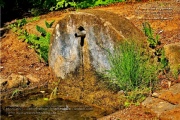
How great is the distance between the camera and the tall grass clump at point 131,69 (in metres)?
6.43

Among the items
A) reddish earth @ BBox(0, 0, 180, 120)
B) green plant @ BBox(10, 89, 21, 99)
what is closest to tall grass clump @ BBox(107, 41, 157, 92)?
reddish earth @ BBox(0, 0, 180, 120)

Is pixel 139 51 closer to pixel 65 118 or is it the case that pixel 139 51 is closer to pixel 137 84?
pixel 137 84

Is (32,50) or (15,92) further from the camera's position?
(32,50)

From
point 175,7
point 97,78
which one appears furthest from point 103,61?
point 175,7

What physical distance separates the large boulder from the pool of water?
64 centimetres

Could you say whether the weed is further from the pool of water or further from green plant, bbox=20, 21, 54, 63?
the pool of water

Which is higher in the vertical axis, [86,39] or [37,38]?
[86,39]

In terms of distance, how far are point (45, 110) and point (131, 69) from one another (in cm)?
178

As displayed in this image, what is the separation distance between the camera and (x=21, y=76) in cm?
841

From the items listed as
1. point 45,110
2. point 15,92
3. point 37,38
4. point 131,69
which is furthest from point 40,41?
point 131,69

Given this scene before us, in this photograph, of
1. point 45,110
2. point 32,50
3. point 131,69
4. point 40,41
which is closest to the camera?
point 131,69

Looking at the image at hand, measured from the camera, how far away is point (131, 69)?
6.41m

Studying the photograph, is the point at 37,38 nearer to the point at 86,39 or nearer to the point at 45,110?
the point at 86,39

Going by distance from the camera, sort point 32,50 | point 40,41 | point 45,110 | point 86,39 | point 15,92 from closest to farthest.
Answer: point 45,110
point 86,39
point 15,92
point 40,41
point 32,50
